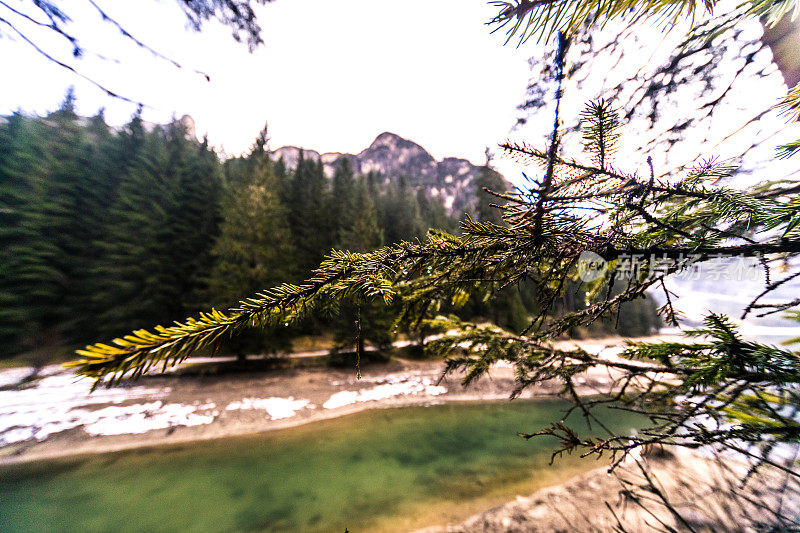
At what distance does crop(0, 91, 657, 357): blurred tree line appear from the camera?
53.4 ft

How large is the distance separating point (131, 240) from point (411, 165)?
87.4 m

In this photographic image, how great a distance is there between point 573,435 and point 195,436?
1299 cm

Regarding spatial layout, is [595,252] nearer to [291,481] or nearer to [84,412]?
[291,481]

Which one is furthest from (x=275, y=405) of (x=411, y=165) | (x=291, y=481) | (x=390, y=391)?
(x=411, y=165)

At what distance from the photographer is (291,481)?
8.57 metres

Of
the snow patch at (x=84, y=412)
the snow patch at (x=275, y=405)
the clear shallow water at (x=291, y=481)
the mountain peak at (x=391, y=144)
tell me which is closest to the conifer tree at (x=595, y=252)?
the clear shallow water at (x=291, y=481)

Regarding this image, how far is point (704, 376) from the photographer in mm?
2107

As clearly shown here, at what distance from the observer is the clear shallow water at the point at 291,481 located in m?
7.12

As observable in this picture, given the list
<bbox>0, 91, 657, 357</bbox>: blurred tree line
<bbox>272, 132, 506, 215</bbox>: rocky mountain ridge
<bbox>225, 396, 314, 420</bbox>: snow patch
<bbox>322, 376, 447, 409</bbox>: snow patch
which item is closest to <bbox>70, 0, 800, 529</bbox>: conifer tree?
<bbox>0, 91, 657, 357</bbox>: blurred tree line

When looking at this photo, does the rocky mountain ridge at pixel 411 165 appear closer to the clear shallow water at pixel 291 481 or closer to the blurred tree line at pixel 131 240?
the blurred tree line at pixel 131 240

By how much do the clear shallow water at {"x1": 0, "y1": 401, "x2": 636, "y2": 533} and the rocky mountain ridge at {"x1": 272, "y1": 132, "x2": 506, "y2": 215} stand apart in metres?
81.4

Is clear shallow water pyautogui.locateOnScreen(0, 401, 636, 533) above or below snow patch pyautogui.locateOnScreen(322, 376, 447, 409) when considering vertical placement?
below

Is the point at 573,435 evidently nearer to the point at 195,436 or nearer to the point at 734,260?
the point at 734,260

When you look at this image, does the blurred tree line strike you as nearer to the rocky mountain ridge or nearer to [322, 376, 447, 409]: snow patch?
[322, 376, 447, 409]: snow patch
